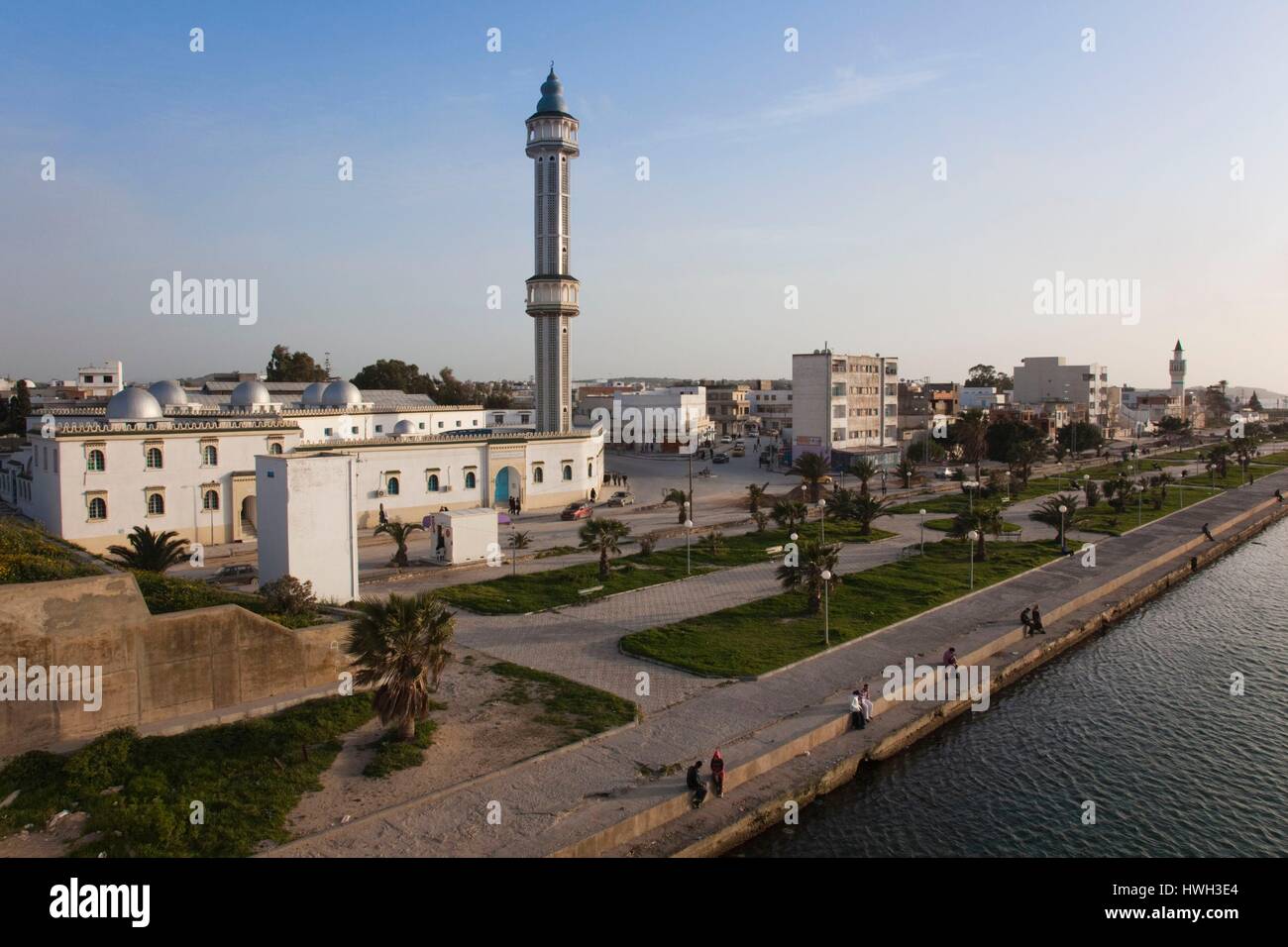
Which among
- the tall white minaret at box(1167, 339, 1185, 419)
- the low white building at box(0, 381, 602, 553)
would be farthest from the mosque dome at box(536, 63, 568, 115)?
the tall white minaret at box(1167, 339, 1185, 419)

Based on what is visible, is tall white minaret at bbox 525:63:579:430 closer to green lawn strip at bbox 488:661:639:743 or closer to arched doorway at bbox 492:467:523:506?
arched doorway at bbox 492:467:523:506

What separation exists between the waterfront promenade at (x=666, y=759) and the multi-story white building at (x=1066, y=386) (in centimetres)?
8953

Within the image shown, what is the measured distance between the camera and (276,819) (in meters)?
13.5

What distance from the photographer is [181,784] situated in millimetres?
14352

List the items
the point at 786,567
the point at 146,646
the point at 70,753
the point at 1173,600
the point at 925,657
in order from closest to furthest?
the point at 70,753
the point at 146,646
the point at 925,657
the point at 786,567
the point at 1173,600

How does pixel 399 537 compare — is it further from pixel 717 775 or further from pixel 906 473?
pixel 906 473

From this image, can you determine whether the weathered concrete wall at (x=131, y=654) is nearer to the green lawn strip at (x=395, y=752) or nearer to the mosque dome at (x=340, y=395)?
the green lawn strip at (x=395, y=752)

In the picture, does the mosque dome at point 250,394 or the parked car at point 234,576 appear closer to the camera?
the parked car at point 234,576

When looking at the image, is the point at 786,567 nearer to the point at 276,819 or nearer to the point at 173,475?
the point at 276,819

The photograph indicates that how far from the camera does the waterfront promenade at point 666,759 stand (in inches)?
520

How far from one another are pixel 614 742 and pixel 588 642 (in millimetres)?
6794


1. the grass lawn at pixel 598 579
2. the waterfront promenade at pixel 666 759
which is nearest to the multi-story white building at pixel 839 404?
the grass lawn at pixel 598 579

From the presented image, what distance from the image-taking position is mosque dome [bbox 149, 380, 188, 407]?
147 ft
